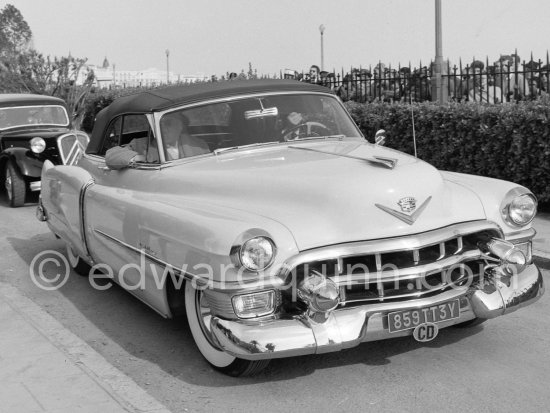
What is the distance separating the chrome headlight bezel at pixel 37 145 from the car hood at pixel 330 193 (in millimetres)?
6712

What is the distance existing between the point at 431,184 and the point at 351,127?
1475mm

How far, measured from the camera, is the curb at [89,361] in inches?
150

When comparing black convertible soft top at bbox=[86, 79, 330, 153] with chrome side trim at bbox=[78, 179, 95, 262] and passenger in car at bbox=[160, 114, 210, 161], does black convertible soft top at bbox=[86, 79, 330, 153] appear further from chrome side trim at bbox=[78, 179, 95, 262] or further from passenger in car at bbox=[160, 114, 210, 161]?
chrome side trim at bbox=[78, 179, 95, 262]

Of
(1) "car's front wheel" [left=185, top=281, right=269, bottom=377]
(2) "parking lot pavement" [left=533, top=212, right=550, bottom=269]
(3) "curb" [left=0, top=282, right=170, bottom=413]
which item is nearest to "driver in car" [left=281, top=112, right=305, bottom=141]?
(1) "car's front wheel" [left=185, top=281, right=269, bottom=377]

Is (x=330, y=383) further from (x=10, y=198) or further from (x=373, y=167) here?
(x=10, y=198)

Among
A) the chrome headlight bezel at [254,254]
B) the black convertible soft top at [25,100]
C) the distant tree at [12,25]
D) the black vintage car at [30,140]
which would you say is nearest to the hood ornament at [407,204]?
the chrome headlight bezel at [254,254]

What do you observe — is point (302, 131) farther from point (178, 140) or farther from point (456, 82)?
point (456, 82)

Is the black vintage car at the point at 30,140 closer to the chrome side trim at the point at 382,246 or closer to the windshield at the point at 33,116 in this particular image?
the windshield at the point at 33,116

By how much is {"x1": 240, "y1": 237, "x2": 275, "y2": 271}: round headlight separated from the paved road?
0.72 meters

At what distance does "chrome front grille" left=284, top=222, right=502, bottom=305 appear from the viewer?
3.91 metres

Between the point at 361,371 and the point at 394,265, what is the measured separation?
68 cm

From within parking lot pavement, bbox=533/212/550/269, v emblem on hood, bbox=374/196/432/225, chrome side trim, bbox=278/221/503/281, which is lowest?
parking lot pavement, bbox=533/212/550/269

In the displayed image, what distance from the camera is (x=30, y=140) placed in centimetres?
1146

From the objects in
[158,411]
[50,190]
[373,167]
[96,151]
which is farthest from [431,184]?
[50,190]
